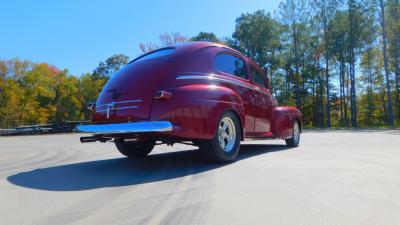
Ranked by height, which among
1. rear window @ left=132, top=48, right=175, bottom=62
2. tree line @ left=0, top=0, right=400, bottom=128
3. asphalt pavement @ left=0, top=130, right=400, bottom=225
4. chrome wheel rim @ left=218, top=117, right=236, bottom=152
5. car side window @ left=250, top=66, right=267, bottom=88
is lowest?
asphalt pavement @ left=0, top=130, right=400, bottom=225

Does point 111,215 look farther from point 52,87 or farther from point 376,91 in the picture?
point 52,87

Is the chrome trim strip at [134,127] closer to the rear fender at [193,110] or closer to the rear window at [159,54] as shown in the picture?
the rear fender at [193,110]

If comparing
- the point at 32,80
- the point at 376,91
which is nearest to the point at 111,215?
the point at 376,91

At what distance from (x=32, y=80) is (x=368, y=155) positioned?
59.6 meters

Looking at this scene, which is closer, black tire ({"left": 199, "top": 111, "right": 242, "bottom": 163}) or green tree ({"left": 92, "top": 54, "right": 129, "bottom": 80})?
black tire ({"left": 199, "top": 111, "right": 242, "bottom": 163})

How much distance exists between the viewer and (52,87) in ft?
205

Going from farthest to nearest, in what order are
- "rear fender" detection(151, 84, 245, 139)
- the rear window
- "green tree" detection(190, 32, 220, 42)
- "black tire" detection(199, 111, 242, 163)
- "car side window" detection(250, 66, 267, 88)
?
"green tree" detection(190, 32, 220, 42)
"car side window" detection(250, 66, 267, 88)
the rear window
"black tire" detection(199, 111, 242, 163)
"rear fender" detection(151, 84, 245, 139)

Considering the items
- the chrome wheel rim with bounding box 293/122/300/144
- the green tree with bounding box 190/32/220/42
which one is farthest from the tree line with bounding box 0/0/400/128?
the chrome wheel rim with bounding box 293/122/300/144

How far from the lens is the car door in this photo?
6.64 metres

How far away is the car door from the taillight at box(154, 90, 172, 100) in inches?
87.9

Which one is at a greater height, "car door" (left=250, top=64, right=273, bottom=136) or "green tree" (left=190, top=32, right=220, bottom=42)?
"green tree" (left=190, top=32, right=220, bottom=42)

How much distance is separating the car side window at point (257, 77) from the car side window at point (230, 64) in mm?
358

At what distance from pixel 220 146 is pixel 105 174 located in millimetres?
1650

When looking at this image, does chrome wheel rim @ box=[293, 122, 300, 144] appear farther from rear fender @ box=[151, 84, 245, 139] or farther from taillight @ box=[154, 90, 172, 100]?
taillight @ box=[154, 90, 172, 100]
